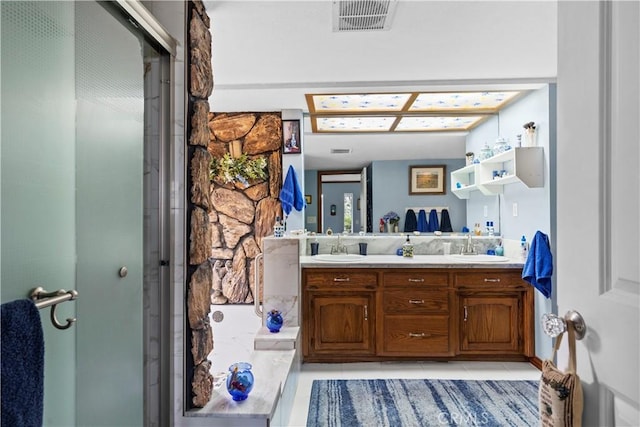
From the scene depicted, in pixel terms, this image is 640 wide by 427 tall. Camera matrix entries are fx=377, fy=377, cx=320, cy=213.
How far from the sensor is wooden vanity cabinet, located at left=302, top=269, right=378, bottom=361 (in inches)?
120

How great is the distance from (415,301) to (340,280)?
0.63m

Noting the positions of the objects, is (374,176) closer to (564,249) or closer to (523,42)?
(523,42)

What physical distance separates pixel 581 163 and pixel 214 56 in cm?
234

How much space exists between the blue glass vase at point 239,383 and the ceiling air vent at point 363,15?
185cm

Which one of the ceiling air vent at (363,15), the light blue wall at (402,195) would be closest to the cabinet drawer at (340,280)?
the light blue wall at (402,195)

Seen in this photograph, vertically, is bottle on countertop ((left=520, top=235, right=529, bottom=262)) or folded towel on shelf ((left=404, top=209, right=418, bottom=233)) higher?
folded towel on shelf ((left=404, top=209, right=418, bottom=233))

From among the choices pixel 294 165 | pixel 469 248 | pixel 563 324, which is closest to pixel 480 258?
pixel 469 248

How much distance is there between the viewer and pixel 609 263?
62 centimetres

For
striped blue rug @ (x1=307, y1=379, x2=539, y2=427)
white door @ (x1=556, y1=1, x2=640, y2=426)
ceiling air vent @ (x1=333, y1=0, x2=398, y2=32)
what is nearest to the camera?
white door @ (x1=556, y1=1, x2=640, y2=426)

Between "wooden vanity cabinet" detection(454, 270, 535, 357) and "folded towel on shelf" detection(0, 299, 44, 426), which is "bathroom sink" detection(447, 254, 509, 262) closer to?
"wooden vanity cabinet" detection(454, 270, 535, 357)

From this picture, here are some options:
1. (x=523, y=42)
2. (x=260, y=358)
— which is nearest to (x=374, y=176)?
(x=523, y=42)

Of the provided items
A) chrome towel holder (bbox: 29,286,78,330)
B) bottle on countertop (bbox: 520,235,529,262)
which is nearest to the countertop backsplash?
bottle on countertop (bbox: 520,235,529,262)

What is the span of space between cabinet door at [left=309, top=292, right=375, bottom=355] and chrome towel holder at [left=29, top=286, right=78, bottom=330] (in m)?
2.18

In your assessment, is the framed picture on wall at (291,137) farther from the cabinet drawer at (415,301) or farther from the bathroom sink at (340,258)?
the cabinet drawer at (415,301)
